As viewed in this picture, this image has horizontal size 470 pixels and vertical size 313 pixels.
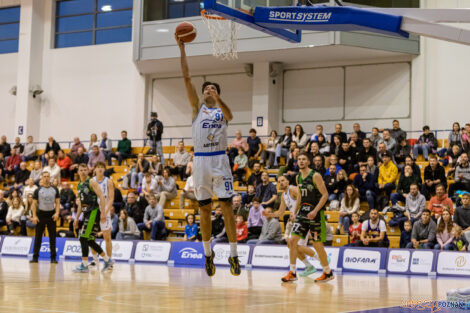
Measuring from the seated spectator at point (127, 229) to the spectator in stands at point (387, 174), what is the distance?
6.55m

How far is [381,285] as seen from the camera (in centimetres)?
1091

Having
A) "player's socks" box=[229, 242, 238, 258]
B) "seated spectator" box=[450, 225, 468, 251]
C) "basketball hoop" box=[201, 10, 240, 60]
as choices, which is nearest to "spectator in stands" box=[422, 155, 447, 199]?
"seated spectator" box=[450, 225, 468, 251]

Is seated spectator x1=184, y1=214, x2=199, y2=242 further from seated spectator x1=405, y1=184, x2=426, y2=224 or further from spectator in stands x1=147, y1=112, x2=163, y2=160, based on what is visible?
spectator in stands x1=147, y1=112, x2=163, y2=160

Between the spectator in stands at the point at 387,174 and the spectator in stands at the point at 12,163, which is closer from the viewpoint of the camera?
the spectator in stands at the point at 387,174

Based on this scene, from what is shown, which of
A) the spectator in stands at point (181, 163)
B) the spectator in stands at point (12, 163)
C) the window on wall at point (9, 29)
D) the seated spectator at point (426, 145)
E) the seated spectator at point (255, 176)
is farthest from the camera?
the window on wall at point (9, 29)

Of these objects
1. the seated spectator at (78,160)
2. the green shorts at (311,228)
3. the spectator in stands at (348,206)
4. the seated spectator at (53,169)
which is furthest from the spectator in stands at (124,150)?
the green shorts at (311,228)

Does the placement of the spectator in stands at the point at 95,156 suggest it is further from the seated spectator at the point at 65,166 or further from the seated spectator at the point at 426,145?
the seated spectator at the point at 426,145

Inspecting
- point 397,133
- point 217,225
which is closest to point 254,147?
point 397,133

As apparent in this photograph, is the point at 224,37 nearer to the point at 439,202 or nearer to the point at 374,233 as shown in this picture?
the point at 374,233

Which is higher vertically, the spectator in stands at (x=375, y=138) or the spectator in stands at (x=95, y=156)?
the spectator in stands at (x=375, y=138)

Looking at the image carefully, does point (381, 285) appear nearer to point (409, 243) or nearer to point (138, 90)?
point (409, 243)

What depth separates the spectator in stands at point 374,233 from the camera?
1520cm

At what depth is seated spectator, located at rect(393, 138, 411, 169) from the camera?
63.3 feet

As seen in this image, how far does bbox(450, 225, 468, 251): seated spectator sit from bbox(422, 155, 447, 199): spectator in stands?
2786mm
